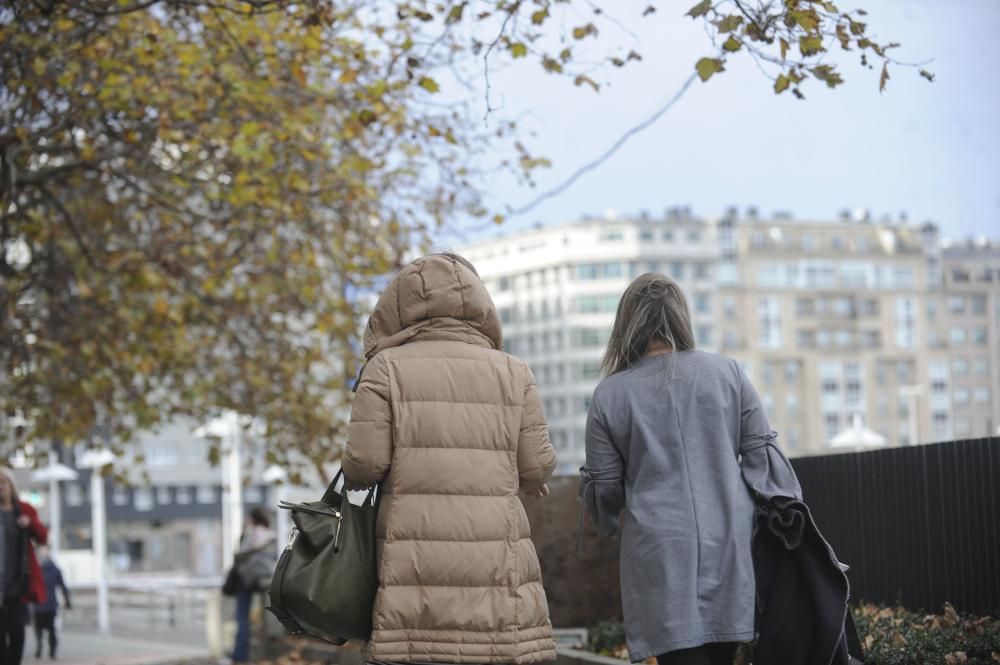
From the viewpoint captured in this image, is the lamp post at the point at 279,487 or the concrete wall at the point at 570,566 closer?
the concrete wall at the point at 570,566

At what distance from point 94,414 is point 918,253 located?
518 feet

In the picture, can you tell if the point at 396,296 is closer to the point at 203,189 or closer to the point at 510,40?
the point at 510,40

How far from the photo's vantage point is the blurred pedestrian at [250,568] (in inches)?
692

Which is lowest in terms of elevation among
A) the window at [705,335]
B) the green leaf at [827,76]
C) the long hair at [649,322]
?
the long hair at [649,322]

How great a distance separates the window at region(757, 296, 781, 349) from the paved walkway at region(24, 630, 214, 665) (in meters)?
134

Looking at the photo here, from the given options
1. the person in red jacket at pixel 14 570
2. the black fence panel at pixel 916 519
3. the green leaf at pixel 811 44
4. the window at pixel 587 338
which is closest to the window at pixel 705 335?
the window at pixel 587 338

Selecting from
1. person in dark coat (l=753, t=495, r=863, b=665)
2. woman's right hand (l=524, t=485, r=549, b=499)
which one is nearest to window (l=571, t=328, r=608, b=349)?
woman's right hand (l=524, t=485, r=549, b=499)

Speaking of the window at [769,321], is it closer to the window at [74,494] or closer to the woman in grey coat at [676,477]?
the window at [74,494]

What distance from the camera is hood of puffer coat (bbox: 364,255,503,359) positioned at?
5.43 meters

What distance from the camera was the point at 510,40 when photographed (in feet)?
33.5

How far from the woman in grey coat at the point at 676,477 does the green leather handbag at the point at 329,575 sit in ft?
2.81

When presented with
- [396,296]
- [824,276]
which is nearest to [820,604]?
[396,296]

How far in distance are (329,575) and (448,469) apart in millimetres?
567

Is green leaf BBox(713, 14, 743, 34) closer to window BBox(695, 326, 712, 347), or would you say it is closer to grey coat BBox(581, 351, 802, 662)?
grey coat BBox(581, 351, 802, 662)
